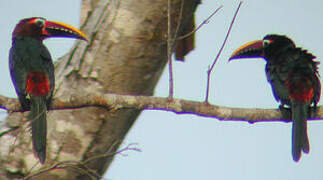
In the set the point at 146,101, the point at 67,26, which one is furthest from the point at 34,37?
the point at 146,101

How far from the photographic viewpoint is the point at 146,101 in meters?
3.06

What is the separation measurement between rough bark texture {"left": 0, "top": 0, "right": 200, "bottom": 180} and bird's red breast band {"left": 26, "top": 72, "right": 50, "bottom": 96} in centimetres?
13

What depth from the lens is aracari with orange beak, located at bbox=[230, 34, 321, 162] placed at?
13.2ft

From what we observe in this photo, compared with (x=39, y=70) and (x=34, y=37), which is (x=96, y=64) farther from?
(x=34, y=37)

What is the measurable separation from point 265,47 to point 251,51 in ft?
0.66

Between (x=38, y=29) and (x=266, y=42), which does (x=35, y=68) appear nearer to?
(x=38, y=29)

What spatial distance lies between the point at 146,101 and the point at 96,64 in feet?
2.47

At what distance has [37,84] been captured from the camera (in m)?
3.85

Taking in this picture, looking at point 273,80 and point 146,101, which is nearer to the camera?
point 146,101

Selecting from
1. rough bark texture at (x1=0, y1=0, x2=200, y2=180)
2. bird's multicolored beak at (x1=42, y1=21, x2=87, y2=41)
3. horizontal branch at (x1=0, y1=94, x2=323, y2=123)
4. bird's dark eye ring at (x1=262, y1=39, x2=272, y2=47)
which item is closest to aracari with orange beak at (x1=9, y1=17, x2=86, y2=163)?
bird's multicolored beak at (x1=42, y1=21, x2=87, y2=41)

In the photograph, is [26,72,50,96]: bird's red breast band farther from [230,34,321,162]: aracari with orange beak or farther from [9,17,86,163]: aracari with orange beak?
[230,34,321,162]: aracari with orange beak

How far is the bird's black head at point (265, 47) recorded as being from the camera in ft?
16.8

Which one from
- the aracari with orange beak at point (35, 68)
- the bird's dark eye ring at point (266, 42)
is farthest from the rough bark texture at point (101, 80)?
the bird's dark eye ring at point (266, 42)

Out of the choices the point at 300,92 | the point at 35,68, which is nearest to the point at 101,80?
the point at 35,68
